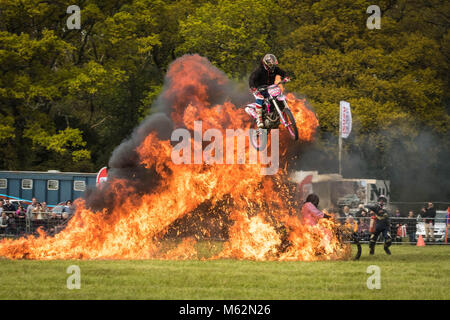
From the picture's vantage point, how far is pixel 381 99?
4788 cm

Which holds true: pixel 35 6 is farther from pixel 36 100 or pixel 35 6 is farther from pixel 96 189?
pixel 96 189

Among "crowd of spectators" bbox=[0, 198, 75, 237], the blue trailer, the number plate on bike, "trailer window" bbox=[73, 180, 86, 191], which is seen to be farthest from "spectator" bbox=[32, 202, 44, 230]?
the number plate on bike

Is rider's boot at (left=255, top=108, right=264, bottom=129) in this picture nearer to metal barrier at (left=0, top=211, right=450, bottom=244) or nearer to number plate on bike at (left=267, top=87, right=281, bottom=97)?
number plate on bike at (left=267, top=87, right=281, bottom=97)

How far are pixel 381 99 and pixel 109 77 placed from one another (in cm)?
1760

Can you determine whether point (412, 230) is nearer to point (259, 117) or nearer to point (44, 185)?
point (259, 117)

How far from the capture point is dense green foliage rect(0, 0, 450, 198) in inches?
1823

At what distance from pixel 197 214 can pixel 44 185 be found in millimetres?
18575

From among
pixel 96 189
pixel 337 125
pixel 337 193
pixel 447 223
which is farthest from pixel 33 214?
pixel 337 125

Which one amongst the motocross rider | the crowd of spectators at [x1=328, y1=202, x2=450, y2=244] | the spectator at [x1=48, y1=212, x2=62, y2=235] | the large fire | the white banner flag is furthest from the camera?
the white banner flag

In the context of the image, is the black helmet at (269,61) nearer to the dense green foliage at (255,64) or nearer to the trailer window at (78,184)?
the trailer window at (78,184)

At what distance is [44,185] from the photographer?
40062 millimetres

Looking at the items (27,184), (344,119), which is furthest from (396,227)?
(27,184)

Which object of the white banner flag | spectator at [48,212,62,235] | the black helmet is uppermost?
the white banner flag

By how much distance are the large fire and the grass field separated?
1.18m
